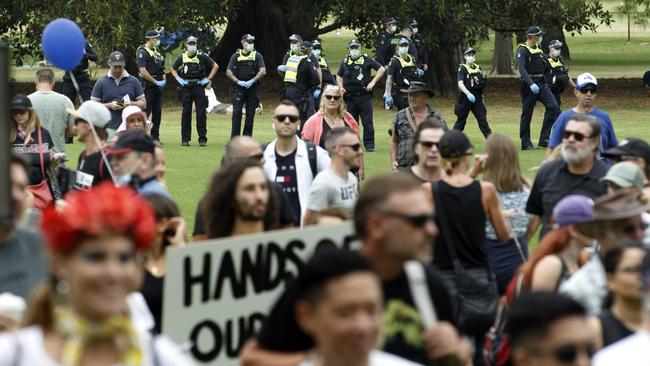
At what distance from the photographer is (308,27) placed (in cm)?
4209

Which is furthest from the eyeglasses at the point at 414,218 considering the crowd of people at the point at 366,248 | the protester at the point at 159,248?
the protester at the point at 159,248

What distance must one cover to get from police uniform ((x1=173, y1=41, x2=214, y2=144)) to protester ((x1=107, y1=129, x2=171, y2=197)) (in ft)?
57.0

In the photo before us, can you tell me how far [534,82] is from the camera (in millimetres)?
27984

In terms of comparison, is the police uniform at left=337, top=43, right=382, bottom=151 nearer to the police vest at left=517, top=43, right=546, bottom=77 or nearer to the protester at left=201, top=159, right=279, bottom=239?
the police vest at left=517, top=43, right=546, bottom=77

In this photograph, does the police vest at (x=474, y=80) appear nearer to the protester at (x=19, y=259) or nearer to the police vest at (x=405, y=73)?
the police vest at (x=405, y=73)

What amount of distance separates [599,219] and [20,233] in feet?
8.57

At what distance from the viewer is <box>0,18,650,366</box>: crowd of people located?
13.5ft

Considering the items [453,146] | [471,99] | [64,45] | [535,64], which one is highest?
[64,45]

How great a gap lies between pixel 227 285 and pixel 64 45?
205 inches

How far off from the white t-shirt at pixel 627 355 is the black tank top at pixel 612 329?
0.70 metres

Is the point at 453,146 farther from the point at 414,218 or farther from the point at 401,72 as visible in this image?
the point at 401,72

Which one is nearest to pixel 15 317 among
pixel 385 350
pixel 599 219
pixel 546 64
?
pixel 385 350

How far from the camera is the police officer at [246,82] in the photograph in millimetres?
27312

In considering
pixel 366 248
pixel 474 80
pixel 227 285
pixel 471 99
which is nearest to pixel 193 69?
pixel 474 80
